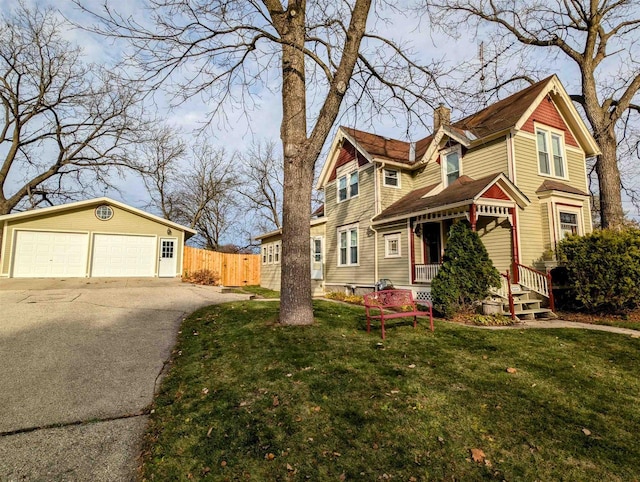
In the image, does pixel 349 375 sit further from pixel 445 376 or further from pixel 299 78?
pixel 299 78

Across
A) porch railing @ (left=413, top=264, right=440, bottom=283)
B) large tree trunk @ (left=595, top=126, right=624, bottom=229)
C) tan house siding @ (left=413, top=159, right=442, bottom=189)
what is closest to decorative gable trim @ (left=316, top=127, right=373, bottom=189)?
tan house siding @ (left=413, top=159, right=442, bottom=189)

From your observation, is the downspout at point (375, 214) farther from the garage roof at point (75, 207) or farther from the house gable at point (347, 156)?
the garage roof at point (75, 207)

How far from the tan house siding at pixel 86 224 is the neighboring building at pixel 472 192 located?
35.9 ft

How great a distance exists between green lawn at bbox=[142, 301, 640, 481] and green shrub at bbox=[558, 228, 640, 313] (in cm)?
375

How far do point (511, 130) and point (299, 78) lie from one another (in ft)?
26.7

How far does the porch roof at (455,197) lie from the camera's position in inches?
398

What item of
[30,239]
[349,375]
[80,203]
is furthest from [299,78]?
[30,239]

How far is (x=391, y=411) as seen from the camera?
3.52 m

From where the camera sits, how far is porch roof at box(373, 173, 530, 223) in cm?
1011

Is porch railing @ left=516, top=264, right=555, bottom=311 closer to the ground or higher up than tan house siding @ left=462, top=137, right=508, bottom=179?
closer to the ground

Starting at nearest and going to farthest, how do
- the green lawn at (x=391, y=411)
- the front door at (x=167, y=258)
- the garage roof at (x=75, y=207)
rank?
1. the green lawn at (x=391, y=411)
2. the garage roof at (x=75, y=207)
3. the front door at (x=167, y=258)

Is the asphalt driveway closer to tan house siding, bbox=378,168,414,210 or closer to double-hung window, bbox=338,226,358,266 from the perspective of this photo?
double-hung window, bbox=338,226,358,266

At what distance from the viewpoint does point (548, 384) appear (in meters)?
4.31

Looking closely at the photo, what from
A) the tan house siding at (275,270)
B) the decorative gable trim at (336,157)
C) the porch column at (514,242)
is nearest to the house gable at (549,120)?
the porch column at (514,242)
